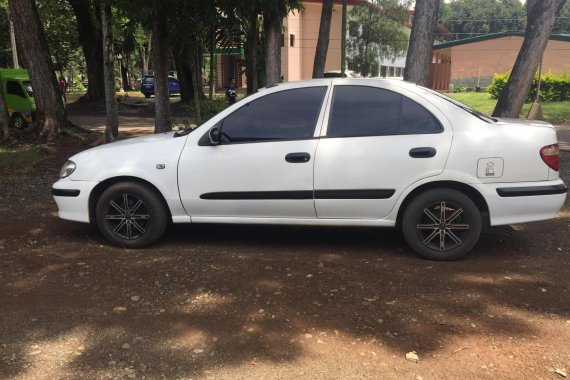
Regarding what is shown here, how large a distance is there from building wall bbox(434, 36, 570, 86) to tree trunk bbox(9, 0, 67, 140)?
3501cm

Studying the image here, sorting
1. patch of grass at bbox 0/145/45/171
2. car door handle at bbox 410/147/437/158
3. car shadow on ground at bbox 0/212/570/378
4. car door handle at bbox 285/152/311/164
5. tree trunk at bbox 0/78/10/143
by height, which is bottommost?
car shadow on ground at bbox 0/212/570/378

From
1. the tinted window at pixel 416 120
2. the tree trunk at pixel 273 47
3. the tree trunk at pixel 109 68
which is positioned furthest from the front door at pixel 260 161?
the tree trunk at pixel 109 68

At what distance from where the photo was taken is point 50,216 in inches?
247

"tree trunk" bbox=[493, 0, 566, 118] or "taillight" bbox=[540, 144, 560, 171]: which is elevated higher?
"tree trunk" bbox=[493, 0, 566, 118]

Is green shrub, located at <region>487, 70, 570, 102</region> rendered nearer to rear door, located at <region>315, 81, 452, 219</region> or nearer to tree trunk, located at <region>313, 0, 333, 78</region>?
tree trunk, located at <region>313, 0, 333, 78</region>

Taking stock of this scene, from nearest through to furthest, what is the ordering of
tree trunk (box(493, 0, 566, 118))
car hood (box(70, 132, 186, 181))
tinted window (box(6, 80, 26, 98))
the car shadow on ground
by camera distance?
the car shadow on ground → car hood (box(70, 132, 186, 181)) → tree trunk (box(493, 0, 566, 118)) → tinted window (box(6, 80, 26, 98))

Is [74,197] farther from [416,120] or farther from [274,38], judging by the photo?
[274,38]

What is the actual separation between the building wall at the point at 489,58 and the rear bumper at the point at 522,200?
36999 millimetres

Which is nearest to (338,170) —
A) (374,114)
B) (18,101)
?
(374,114)

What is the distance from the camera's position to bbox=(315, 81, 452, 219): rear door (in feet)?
14.8

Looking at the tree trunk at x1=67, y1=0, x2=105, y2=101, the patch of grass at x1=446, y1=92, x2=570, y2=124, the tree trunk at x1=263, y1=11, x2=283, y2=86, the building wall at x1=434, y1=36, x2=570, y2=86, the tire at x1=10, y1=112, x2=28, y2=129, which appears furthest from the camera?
the building wall at x1=434, y1=36, x2=570, y2=86

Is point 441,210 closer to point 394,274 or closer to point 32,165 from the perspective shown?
point 394,274

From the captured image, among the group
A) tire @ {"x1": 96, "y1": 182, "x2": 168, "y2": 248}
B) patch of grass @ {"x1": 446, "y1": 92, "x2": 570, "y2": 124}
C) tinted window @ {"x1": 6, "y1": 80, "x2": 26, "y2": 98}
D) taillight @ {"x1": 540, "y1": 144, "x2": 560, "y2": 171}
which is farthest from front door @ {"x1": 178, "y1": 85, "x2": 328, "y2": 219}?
patch of grass @ {"x1": 446, "y1": 92, "x2": 570, "y2": 124}

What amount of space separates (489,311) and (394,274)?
0.87m
